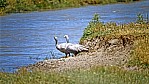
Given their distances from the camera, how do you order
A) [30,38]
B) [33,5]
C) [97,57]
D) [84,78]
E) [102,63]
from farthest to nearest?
[33,5] → [30,38] → [97,57] → [102,63] → [84,78]

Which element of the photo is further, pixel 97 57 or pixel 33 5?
pixel 33 5

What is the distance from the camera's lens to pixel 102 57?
16.2 meters

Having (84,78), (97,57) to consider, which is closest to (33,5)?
(97,57)

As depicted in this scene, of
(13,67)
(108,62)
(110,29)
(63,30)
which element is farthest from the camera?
(63,30)

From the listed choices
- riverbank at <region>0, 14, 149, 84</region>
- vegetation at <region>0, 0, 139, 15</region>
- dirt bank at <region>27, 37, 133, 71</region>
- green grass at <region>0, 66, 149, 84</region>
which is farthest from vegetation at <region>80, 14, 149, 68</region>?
vegetation at <region>0, 0, 139, 15</region>

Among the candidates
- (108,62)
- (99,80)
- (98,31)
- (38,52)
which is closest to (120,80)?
(99,80)

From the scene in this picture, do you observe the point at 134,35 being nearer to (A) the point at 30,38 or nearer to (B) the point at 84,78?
(B) the point at 84,78

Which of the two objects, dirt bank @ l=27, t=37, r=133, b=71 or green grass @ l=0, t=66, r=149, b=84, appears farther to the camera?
dirt bank @ l=27, t=37, r=133, b=71

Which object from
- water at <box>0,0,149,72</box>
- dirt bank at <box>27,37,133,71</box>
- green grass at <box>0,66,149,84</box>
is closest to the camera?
green grass at <box>0,66,149,84</box>

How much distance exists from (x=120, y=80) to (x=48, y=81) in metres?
1.50

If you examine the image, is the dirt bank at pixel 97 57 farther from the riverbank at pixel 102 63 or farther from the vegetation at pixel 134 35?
the vegetation at pixel 134 35

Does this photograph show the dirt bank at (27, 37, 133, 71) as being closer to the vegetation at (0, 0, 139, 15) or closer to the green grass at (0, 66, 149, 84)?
the green grass at (0, 66, 149, 84)

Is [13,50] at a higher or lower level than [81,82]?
lower

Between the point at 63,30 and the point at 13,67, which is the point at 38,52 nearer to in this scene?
the point at 13,67
